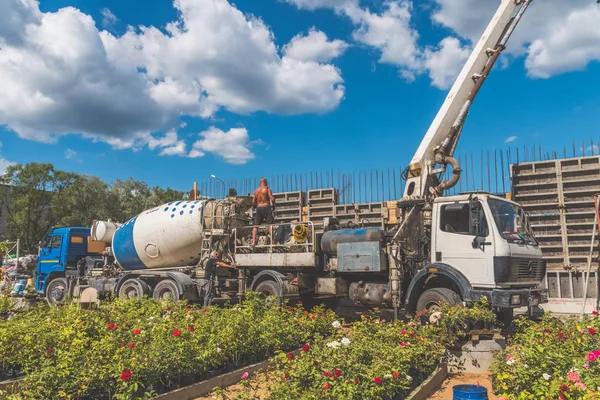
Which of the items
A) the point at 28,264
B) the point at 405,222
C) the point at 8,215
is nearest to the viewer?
the point at 405,222

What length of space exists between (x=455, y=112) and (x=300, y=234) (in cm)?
517

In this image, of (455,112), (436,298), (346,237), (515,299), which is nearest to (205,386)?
(436,298)

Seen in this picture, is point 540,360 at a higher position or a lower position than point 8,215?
lower

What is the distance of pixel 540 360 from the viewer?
187 inches

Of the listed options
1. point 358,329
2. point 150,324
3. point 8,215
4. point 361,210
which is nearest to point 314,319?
point 358,329

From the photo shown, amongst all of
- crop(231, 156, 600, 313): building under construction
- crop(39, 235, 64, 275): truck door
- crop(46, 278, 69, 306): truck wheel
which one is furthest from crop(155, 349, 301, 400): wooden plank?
crop(39, 235, 64, 275): truck door

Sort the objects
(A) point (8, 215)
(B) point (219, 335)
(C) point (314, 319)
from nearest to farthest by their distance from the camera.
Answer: (B) point (219, 335) → (C) point (314, 319) → (A) point (8, 215)

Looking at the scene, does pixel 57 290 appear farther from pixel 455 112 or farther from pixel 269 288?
pixel 455 112

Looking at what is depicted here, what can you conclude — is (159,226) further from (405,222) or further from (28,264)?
(28,264)

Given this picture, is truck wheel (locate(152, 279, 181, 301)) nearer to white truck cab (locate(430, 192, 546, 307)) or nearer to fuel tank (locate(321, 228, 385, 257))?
Result: fuel tank (locate(321, 228, 385, 257))

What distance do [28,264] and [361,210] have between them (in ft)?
53.4

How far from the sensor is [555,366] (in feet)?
15.5

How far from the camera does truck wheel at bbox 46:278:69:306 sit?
17.3m

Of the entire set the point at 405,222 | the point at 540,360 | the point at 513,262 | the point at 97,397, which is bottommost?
the point at 97,397
